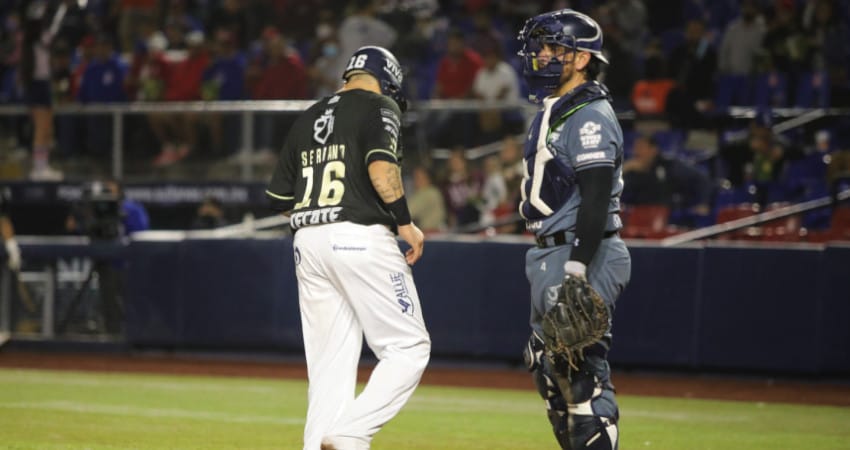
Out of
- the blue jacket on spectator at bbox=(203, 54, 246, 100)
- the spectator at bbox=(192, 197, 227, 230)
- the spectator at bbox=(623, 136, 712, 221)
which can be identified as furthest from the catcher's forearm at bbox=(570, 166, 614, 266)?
the blue jacket on spectator at bbox=(203, 54, 246, 100)

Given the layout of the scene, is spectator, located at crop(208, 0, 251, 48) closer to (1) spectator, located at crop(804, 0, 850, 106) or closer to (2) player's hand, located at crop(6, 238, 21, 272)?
(2) player's hand, located at crop(6, 238, 21, 272)

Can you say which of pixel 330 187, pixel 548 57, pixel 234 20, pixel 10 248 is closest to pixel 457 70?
pixel 234 20

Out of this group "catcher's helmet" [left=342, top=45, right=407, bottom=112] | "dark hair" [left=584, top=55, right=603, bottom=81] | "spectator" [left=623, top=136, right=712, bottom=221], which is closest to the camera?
"dark hair" [left=584, top=55, right=603, bottom=81]

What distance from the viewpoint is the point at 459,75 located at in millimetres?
18375

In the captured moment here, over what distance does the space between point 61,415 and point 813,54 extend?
35.3 ft

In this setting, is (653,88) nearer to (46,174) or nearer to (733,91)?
(733,91)

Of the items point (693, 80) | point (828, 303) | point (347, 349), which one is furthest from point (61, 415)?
point (693, 80)

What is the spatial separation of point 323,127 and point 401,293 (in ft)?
2.94

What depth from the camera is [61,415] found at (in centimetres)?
977

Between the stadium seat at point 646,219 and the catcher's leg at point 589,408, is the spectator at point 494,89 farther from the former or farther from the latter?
the catcher's leg at point 589,408

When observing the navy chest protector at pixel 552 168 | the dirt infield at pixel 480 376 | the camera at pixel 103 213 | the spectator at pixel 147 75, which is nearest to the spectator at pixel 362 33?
the spectator at pixel 147 75

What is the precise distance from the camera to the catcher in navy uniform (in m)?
5.50

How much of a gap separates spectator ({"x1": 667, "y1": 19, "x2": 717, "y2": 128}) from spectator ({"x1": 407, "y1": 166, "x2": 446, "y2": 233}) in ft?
10.2

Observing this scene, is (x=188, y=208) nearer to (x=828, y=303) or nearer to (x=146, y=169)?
(x=146, y=169)
